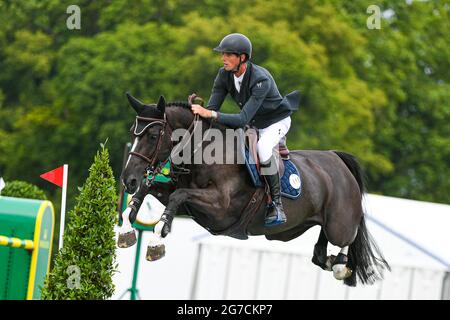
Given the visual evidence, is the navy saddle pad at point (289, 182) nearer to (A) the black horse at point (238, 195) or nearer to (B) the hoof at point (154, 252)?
(A) the black horse at point (238, 195)

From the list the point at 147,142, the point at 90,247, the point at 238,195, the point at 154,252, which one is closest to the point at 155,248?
the point at 154,252

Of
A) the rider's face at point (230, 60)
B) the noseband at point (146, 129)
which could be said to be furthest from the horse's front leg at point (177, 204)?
the rider's face at point (230, 60)

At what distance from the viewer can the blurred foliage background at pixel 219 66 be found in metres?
25.4

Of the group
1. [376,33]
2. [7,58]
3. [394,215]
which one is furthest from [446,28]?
[394,215]

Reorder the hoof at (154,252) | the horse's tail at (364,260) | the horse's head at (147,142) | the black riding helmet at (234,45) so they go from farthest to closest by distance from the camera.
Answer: the horse's tail at (364,260) → the black riding helmet at (234,45) → the horse's head at (147,142) → the hoof at (154,252)

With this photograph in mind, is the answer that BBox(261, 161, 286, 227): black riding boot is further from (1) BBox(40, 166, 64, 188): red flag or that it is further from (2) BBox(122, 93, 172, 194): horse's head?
(1) BBox(40, 166, 64, 188): red flag

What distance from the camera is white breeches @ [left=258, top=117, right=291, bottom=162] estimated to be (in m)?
7.91

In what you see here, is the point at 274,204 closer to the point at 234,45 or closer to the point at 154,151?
the point at 154,151

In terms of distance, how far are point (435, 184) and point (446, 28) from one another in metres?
6.55

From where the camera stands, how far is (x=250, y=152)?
25.8 ft

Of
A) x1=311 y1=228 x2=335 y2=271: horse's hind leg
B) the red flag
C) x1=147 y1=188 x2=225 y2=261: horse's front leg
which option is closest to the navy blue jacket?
x1=147 y1=188 x2=225 y2=261: horse's front leg

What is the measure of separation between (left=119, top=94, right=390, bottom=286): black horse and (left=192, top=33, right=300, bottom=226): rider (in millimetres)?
149

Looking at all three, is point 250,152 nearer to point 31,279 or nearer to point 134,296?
point 31,279

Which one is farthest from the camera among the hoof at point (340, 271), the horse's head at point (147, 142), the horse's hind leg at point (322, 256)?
the horse's hind leg at point (322, 256)
